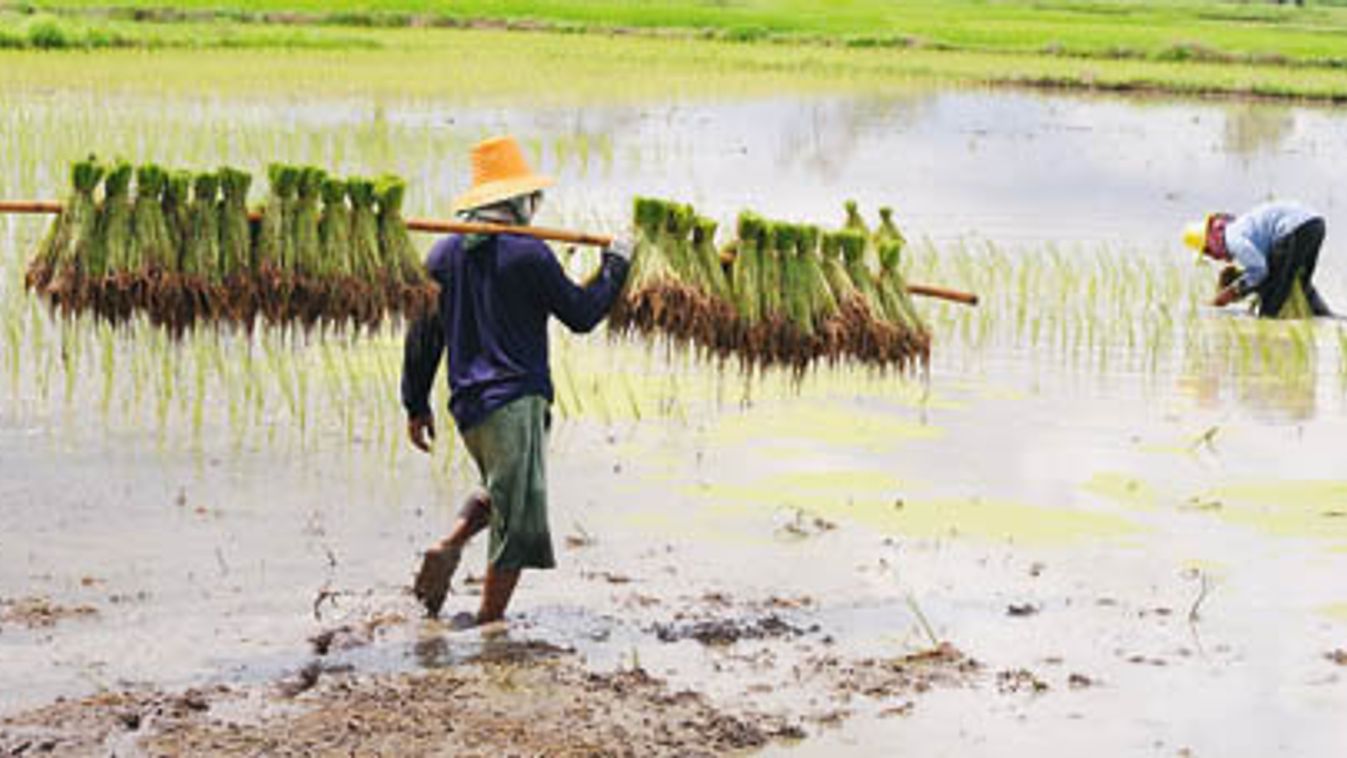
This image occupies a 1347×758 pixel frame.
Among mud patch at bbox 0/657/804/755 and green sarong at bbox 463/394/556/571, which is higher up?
green sarong at bbox 463/394/556/571

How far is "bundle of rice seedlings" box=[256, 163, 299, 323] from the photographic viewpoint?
527cm

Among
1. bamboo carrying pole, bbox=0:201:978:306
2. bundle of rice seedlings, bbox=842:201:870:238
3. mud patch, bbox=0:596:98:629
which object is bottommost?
mud patch, bbox=0:596:98:629

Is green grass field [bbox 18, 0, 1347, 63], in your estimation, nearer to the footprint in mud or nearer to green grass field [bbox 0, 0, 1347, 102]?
green grass field [bbox 0, 0, 1347, 102]

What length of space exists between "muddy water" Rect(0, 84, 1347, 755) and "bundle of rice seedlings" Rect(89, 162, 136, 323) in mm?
662

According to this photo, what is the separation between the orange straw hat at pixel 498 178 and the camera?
475 cm

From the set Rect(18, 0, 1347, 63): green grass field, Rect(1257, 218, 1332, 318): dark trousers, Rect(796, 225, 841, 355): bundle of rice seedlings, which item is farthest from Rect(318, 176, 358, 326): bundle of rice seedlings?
Rect(18, 0, 1347, 63): green grass field

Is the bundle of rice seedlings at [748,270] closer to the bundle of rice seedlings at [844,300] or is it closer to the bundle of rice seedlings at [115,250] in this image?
the bundle of rice seedlings at [844,300]

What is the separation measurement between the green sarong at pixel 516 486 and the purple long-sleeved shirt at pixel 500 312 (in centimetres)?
4

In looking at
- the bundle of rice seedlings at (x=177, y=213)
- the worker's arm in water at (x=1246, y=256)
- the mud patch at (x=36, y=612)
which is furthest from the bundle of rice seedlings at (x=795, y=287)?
the worker's arm in water at (x=1246, y=256)

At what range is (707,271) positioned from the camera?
17.4 feet

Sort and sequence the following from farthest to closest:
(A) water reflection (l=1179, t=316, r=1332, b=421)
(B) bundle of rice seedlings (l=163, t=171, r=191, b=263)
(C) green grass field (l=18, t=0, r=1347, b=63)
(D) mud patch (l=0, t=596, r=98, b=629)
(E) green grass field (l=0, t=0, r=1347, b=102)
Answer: (C) green grass field (l=18, t=0, r=1347, b=63), (E) green grass field (l=0, t=0, r=1347, b=102), (A) water reflection (l=1179, t=316, r=1332, b=421), (B) bundle of rice seedlings (l=163, t=171, r=191, b=263), (D) mud patch (l=0, t=596, r=98, b=629)

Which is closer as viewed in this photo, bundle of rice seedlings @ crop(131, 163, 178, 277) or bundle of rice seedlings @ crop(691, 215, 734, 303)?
bundle of rice seedlings @ crop(131, 163, 178, 277)

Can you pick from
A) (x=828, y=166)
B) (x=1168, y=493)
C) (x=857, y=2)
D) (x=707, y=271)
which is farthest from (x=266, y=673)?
(x=857, y=2)

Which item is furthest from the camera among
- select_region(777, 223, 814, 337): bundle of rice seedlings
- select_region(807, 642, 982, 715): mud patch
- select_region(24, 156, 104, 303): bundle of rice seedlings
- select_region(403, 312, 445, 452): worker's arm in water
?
select_region(777, 223, 814, 337): bundle of rice seedlings
